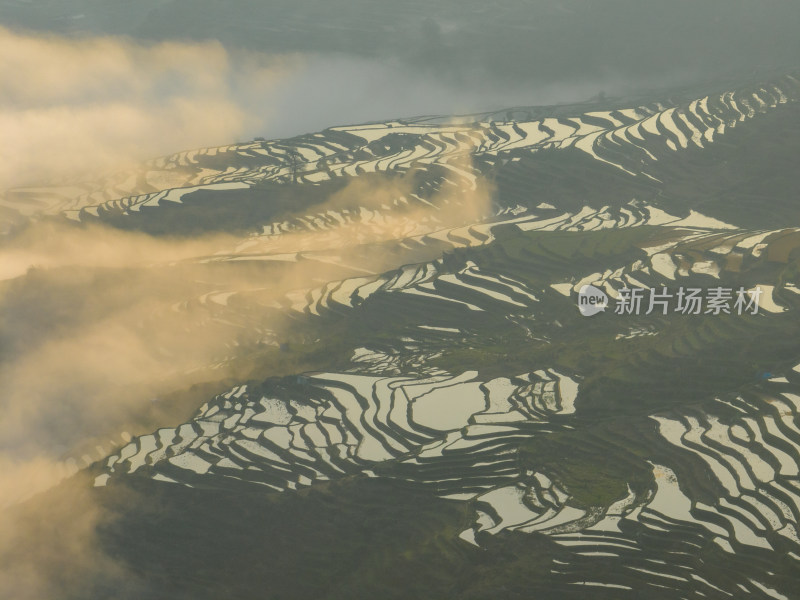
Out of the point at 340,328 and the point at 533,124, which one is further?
the point at 533,124

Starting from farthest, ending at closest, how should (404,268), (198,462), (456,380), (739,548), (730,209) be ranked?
1. (730,209)
2. (404,268)
3. (456,380)
4. (198,462)
5. (739,548)

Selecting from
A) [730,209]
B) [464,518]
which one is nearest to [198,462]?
[464,518]

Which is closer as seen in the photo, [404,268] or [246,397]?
[246,397]

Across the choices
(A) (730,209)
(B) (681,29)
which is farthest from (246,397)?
(B) (681,29)

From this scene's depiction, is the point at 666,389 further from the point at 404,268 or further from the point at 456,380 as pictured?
the point at 404,268

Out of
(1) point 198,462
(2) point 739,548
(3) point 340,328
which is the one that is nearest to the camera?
(2) point 739,548

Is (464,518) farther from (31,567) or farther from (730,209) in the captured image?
(730,209)

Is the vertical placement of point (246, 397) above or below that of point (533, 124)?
below

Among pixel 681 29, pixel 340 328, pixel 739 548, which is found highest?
pixel 681 29

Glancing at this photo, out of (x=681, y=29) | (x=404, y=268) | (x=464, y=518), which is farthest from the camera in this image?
(x=681, y=29)
